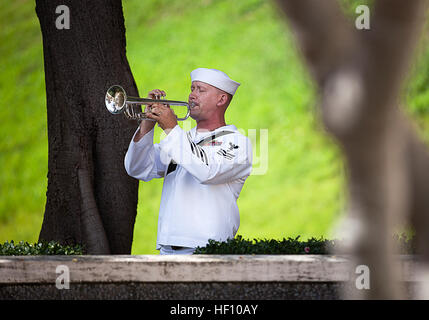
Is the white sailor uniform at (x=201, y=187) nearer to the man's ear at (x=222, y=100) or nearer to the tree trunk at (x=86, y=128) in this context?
the man's ear at (x=222, y=100)

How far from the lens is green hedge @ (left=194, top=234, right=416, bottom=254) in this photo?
435 cm

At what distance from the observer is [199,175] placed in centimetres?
456

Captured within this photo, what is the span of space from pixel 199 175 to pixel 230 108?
7.32 metres

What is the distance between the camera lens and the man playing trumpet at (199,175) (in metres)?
4.72

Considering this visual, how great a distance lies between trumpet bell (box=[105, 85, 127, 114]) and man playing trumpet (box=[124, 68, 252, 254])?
0.74ft

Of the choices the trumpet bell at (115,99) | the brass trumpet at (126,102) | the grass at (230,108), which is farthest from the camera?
the grass at (230,108)

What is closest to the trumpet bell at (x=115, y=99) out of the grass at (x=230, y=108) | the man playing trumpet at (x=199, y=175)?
the man playing trumpet at (x=199, y=175)

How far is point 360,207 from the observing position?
1.24 meters

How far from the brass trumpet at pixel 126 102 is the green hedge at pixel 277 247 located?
0.93 meters

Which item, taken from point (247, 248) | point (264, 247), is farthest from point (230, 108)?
point (247, 248)

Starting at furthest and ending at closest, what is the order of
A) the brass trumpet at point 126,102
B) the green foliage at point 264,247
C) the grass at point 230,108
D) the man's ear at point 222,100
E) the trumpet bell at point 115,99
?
the grass at point 230,108
the man's ear at point 222,100
the trumpet bell at point 115,99
the brass trumpet at point 126,102
the green foliage at point 264,247

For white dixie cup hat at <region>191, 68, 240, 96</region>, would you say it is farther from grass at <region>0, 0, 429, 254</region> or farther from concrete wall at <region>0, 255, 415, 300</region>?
grass at <region>0, 0, 429, 254</region>

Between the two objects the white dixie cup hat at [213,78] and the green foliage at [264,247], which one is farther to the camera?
the white dixie cup hat at [213,78]

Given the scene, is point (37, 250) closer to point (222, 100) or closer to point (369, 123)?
point (222, 100)
